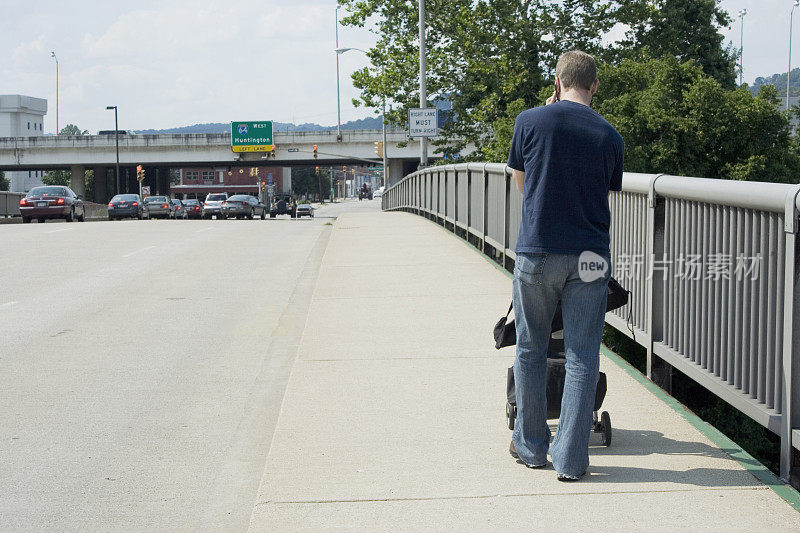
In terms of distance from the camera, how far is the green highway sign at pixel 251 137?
255 feet

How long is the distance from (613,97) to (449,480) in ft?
84.3

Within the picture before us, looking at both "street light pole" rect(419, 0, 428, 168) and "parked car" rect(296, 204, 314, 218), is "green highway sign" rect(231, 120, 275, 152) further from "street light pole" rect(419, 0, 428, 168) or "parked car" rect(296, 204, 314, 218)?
"street light pole" rect(419, 0, 428, 168)

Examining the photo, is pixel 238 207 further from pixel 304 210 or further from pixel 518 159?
pixel 518 159

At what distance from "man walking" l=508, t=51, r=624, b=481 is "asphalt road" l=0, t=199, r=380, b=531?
159cm

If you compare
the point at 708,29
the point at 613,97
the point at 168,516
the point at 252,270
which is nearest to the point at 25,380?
the point at 168,516

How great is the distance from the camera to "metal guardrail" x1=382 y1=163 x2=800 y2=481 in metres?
4.48

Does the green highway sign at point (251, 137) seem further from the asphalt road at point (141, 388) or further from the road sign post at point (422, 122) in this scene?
the asphalt road at point (141, 388)

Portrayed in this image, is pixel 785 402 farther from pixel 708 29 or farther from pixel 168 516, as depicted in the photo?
pixel 708 29

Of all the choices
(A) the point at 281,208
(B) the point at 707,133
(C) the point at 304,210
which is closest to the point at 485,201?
(B) the point at 707,133

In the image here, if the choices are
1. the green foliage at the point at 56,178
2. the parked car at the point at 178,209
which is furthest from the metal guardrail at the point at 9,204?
the green foliage at the point at 56,178

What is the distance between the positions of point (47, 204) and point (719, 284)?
34341 mm

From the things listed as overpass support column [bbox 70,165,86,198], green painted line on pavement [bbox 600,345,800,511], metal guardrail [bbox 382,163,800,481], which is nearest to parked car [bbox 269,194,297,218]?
overpass support column [bbox 70,165,86,198]

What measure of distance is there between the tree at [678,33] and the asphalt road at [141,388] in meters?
25.0

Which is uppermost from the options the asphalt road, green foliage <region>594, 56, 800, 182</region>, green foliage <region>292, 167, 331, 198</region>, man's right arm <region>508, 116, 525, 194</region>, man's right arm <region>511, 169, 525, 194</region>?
green foliage <region>292, 167, 331, 198</region>
